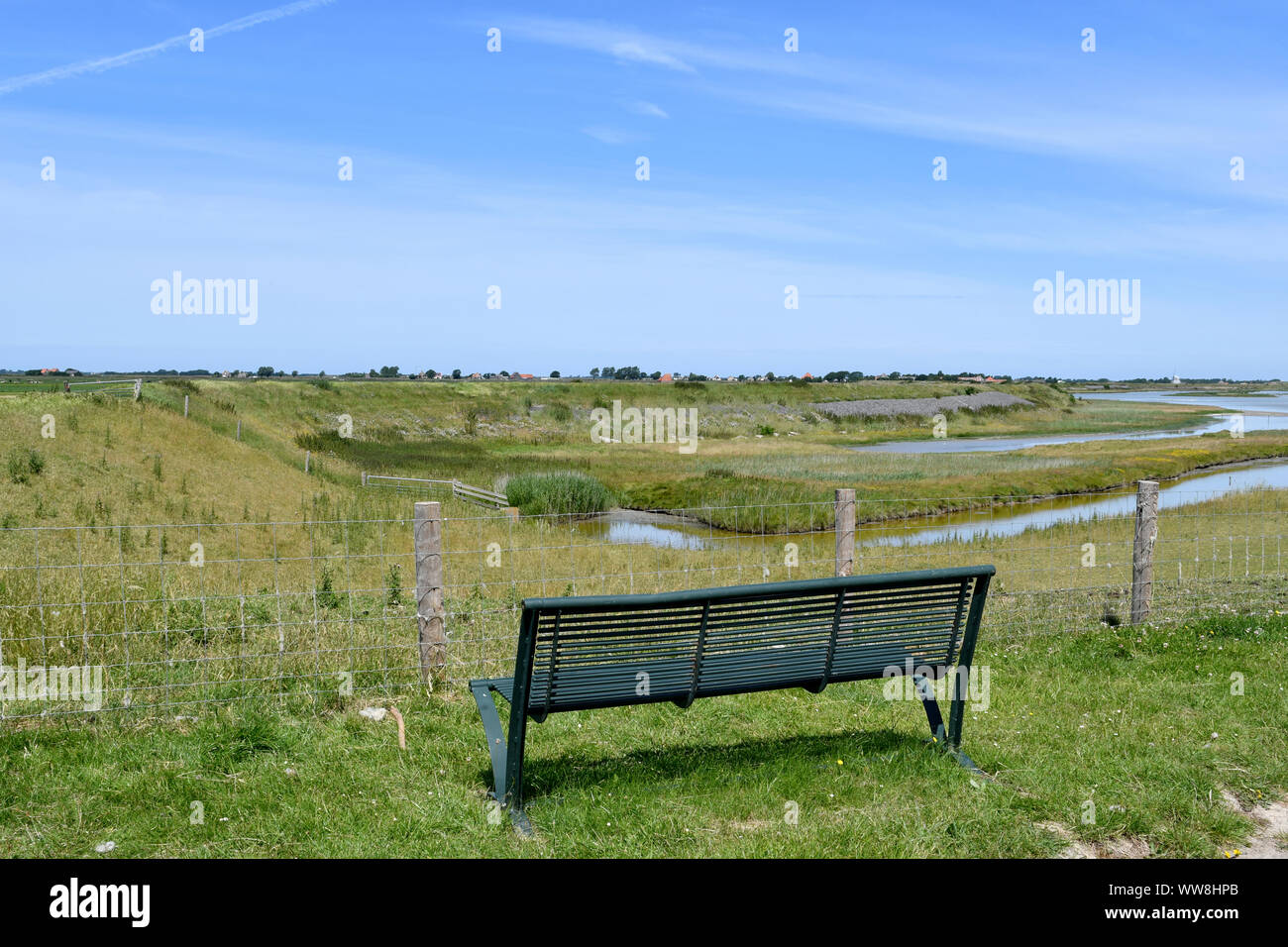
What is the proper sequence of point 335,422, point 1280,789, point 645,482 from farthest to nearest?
point 335,422 < point 645,482 < point 1280,789

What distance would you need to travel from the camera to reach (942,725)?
5.48 m

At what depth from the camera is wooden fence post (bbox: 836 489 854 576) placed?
8.39m

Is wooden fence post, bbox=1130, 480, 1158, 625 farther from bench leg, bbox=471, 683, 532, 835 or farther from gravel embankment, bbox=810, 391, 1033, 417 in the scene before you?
gravel embankment, bbox=810, 391, 1033, 417

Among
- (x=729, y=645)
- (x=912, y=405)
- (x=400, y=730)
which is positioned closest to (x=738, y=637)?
(x=729, y=645)

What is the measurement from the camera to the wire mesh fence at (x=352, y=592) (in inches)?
269

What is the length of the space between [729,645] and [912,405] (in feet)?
344

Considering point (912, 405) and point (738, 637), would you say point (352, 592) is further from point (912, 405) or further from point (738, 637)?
point (912, 405)

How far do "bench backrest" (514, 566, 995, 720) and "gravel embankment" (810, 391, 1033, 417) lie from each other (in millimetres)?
93067

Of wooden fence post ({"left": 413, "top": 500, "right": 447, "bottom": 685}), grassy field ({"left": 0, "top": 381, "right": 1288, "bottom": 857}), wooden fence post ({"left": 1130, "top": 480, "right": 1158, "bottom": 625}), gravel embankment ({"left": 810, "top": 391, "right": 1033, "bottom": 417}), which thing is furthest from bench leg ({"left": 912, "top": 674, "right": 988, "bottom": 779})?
gravel embankment ({"left": 810, "top": 391, "right": 1033, "bottom": 417})

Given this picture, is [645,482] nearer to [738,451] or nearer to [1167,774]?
[738,451]

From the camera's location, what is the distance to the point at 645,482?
129 feet

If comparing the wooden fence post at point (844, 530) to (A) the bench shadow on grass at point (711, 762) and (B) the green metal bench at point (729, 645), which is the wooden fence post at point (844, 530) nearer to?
(A) the bench shadow on grass at point (711, 762)
